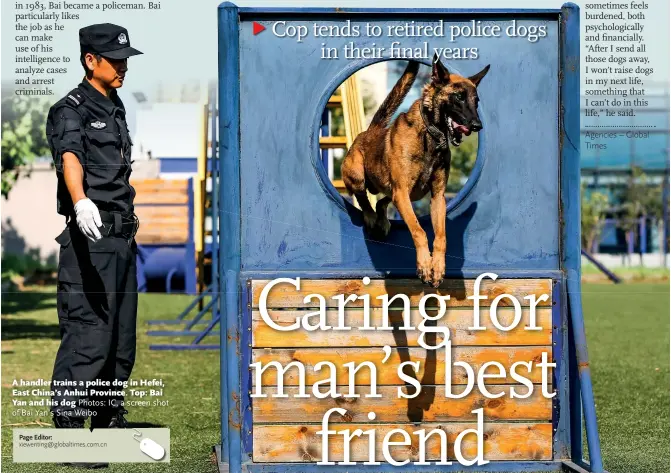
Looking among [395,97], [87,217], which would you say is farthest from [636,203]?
[87,217]

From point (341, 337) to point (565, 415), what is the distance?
1.22m

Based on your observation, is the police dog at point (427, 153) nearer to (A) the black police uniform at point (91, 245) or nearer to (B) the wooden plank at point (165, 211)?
(A) the black police uniform at point (91, 245)

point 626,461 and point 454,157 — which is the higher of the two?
point 454,157

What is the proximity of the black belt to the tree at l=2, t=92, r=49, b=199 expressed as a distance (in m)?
5.23

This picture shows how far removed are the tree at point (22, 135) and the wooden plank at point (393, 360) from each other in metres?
6.18

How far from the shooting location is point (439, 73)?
18.6 ft

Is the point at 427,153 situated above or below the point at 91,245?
above

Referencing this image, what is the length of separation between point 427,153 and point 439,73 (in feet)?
1.27

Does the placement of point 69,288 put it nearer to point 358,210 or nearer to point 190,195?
point 358,210

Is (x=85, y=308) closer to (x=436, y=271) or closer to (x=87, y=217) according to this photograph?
(x=87, y=217)

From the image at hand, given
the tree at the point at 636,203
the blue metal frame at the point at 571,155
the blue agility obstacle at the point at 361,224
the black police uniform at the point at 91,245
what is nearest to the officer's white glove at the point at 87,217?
the black police uniform at the point at 91,245

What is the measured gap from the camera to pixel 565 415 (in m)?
6.11

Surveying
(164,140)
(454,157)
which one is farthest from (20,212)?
(454,157)

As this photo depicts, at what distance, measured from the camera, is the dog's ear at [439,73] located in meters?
5.62
